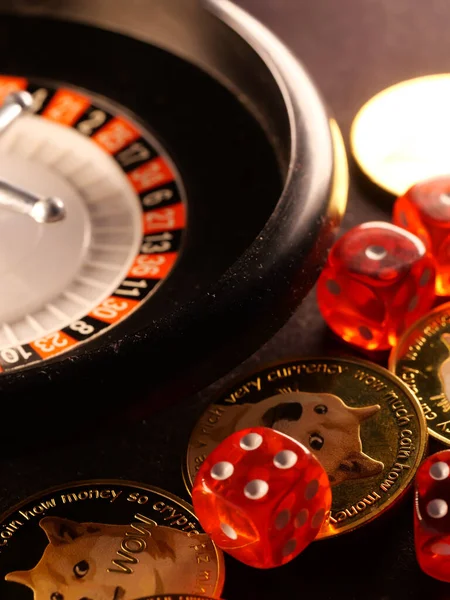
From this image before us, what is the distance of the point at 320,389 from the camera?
127 centimetres

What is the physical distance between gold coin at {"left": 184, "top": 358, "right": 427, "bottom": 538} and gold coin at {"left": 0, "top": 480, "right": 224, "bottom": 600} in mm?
67

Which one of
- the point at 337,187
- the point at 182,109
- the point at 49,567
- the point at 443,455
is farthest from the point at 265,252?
the point at 182,109

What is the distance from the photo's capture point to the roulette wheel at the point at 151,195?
1123mm

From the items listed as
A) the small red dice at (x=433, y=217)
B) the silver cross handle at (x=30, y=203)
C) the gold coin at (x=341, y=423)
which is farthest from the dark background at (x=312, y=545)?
the silver cross handle at (x=30, y=203)

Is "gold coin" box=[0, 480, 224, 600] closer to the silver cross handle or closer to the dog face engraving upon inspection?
the dog face engraving

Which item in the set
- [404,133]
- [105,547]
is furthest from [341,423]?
[404,133]

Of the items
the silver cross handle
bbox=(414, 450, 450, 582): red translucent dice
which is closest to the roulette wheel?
the silver cross handle

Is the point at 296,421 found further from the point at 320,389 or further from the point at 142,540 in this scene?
the point at 142,540

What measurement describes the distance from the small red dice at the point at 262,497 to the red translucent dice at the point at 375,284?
0.30 m

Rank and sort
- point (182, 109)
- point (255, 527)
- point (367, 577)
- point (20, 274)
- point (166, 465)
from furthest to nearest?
point (182, 109) < point (20, 274) < point (166, 465) < point (367, 577) < point (255, 527)

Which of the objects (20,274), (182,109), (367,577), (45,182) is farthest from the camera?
(182,109)

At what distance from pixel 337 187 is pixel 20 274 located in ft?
1.45

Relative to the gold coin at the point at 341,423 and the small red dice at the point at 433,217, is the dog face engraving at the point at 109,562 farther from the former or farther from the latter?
the small red dice at the point at 433,217

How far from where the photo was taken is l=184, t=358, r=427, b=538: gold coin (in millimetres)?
1154
